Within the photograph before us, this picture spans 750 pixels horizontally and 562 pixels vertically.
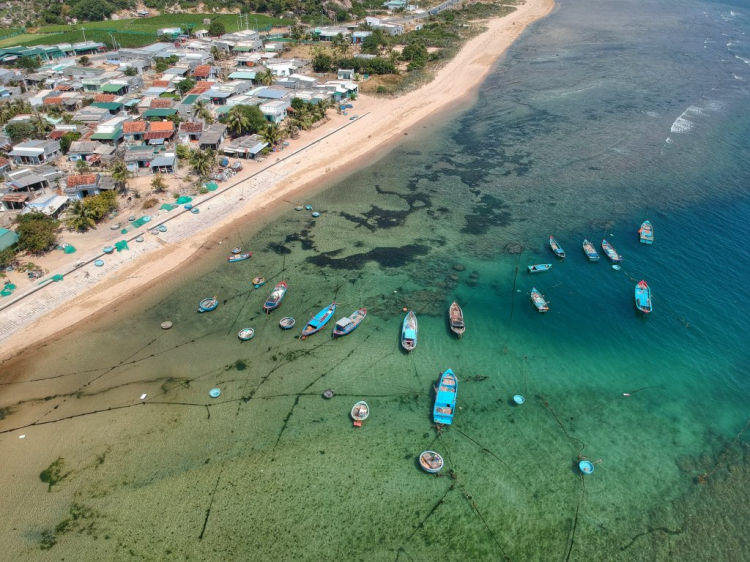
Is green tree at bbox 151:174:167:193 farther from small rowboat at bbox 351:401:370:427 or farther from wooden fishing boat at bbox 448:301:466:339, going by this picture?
small rowboat at bbox 351:401:370:427

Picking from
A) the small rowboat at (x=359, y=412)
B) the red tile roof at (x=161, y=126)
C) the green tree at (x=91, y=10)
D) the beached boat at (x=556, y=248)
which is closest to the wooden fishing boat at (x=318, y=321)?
the small rowboat at (x=359, y=412)

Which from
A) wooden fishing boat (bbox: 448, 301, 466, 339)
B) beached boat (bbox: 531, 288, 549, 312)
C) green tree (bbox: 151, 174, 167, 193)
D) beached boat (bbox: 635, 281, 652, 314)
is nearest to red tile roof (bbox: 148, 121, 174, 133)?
green tree (bbox: 151, 174, 167, 193)

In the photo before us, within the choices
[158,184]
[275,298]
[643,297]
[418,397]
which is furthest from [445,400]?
[158,184]

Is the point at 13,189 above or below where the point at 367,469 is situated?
above

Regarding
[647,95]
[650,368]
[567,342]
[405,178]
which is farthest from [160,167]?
[647,95]

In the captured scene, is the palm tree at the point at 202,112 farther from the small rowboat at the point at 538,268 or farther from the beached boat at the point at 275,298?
the small rowboat at the point at 538,268

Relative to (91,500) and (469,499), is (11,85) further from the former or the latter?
(469,499)

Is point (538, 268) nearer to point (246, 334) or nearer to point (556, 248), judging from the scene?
point (556, 248)
